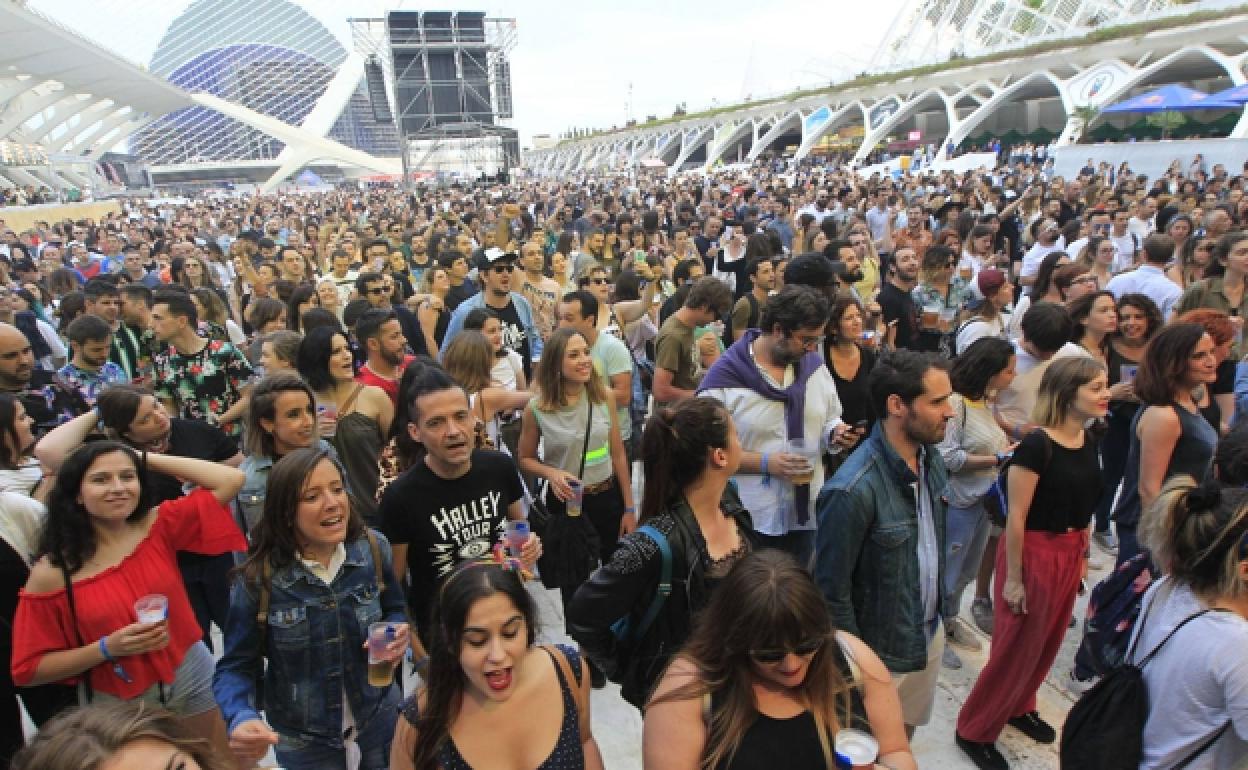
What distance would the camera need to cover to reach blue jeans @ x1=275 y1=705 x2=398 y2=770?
2105 millimetres

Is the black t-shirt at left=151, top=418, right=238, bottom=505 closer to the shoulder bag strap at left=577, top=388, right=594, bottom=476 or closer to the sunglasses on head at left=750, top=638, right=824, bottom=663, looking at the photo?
the shoulder bag strap at left=577, top=388, right=594, bottom=476

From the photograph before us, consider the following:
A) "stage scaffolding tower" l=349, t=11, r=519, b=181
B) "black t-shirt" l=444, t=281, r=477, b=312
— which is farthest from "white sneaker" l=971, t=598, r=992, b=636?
"stage scaffolding tower" l=349, t=11, r=519, b=181

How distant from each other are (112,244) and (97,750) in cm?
1408

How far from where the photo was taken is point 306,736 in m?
2.09

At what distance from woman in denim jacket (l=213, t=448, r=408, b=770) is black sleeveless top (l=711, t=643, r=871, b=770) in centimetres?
101

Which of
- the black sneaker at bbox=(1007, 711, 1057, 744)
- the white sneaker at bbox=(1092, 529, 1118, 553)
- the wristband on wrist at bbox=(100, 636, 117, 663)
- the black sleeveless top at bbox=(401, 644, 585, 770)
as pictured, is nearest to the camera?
the black sleeveless top at bbox=(401, 644, 585, 770)

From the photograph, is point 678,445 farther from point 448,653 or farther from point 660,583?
point 448,653

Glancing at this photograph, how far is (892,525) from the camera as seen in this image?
225 cm

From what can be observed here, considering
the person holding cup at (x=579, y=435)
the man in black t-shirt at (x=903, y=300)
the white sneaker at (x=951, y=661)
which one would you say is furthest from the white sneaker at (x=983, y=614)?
the man in black t-shirt at (x=903, y=300)

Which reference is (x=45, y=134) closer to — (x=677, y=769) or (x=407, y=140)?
(x=407, y=140)

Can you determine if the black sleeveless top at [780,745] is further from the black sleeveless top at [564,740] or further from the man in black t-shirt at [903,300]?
the man in black t-shirt at [903,300]

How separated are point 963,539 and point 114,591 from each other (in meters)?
3.42

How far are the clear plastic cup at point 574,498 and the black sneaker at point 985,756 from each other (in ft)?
6.06

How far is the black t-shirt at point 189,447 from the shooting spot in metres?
2.96
